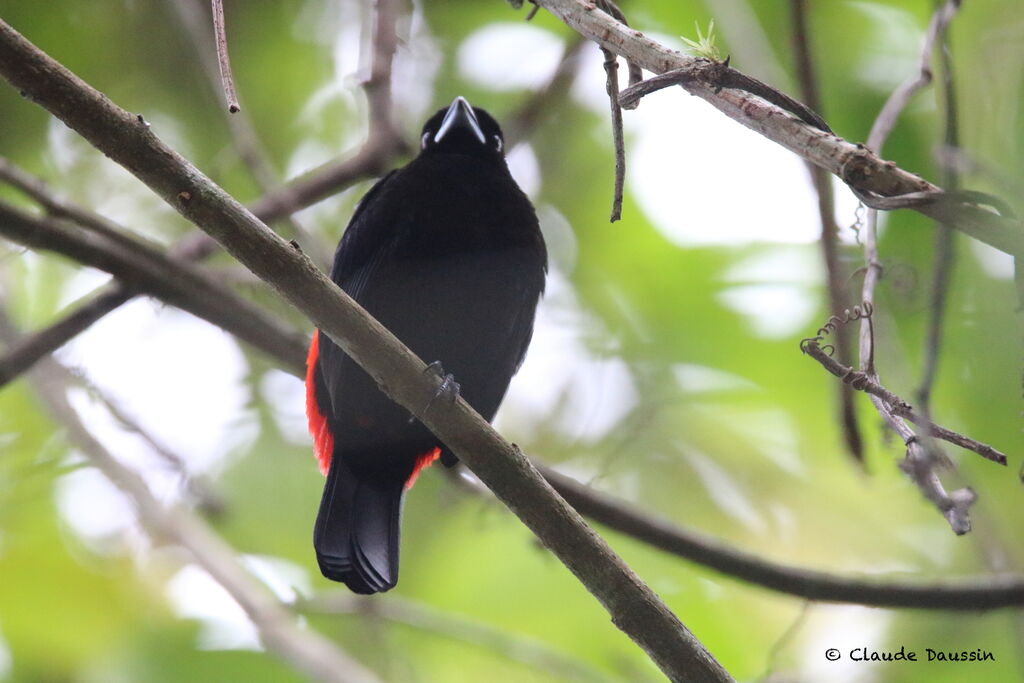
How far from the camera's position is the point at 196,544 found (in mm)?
3695

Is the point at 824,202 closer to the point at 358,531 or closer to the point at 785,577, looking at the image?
the point at 785,577

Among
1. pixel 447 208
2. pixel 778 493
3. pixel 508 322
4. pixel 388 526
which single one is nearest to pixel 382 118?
pixel 447 208

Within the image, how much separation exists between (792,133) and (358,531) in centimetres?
160

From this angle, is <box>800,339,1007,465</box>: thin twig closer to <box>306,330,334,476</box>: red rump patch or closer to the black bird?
the black bird

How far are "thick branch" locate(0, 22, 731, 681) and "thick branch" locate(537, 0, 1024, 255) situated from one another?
0.67 m

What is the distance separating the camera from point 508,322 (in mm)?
2906

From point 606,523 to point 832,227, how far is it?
108 centimetres

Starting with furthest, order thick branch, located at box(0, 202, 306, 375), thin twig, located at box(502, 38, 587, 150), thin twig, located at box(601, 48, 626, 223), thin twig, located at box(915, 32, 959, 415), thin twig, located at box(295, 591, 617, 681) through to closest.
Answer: thin twig, located at box(502, 38, 587, 150) → thin twig, located at box(295, 591, 617, 681) → thick branch, located at box(0, 202, 306, 375) → thin twig, located at box(915, 32, 959, 415) → thin twig, located at box(601, 48, 626, 223)

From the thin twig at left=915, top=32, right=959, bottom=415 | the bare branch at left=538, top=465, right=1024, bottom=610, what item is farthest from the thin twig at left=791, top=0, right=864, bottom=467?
the thin twig at left=915, top=32, right=959, bottom=415

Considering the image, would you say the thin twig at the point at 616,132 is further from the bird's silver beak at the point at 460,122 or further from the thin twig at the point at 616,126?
the bird's silver beak at the point at 460,122

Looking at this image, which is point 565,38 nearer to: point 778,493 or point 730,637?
point 778,493

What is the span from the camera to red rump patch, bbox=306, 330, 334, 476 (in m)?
2.97

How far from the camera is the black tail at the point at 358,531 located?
9.01ft

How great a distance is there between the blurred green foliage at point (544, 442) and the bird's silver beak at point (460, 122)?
0.68m
